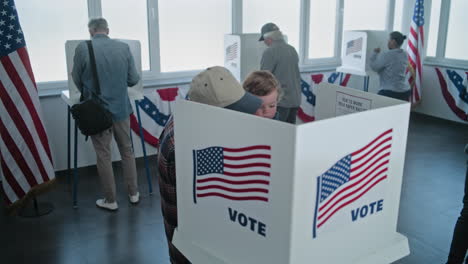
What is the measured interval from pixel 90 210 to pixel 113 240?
1.95 feet

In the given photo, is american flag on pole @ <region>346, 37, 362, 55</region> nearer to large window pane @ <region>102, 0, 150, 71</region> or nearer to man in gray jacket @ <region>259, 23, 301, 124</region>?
man in gray jacket @ <region>259, 23, 301, 124</region>

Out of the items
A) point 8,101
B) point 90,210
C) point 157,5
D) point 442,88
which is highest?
point 157,5

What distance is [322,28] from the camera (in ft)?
20.3

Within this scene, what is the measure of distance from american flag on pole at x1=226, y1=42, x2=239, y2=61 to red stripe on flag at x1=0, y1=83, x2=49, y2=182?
6.84 feet

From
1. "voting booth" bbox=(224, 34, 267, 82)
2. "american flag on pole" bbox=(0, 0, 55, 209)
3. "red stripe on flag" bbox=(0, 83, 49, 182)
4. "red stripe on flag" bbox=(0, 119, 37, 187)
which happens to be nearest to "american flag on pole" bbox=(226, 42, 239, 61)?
"voting booth" bbox=(224, 34, 267, 82)

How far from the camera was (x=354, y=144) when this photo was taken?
0.90 metres

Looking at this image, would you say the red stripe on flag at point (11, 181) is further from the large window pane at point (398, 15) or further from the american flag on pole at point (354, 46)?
the large window pane at point (398, 15)

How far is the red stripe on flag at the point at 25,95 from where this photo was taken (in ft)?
10.7

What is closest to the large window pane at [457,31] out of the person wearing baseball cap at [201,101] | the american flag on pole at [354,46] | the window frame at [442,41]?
the window frame at [442,41]

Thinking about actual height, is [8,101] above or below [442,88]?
above

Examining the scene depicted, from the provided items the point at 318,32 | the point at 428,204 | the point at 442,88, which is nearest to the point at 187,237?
the point at 428,204

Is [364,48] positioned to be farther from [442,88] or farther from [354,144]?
[354,144]

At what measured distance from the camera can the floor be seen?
2873 millimetres

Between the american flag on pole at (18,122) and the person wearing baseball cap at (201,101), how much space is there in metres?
2.43
